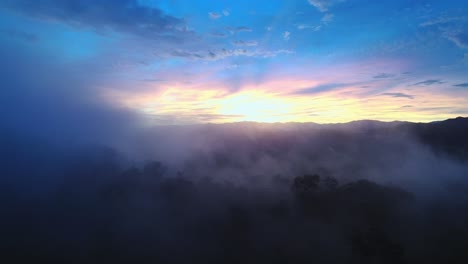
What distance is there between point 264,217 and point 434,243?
39.4 metres

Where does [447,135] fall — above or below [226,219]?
above

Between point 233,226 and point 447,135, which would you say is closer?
point 233,226

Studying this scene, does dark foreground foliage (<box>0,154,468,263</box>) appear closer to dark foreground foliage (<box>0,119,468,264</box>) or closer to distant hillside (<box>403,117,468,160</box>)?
dark foreground foliage (<box>0,119,468,264</box>)

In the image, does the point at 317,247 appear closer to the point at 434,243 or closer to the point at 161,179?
the point at 434,243

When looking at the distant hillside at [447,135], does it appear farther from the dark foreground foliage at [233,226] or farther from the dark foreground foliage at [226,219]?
the dark foreground foliage at [233,226]

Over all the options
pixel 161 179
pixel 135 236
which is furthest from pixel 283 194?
pixel 161 179

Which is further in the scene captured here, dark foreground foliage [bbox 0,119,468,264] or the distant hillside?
the distant hillside

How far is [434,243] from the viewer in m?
52.8

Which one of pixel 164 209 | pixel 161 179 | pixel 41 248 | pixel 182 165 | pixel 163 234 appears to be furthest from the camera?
pixel 182 165

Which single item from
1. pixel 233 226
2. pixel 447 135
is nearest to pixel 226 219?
pixel 233 226

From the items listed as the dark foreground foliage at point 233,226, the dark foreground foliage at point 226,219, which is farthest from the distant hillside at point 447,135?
the dark foreground foliage at point 233,226

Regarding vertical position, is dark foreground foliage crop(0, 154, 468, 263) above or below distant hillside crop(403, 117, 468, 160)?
below

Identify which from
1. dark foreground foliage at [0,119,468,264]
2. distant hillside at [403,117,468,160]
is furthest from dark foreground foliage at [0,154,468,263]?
distant hillside at [403,117,468,160]

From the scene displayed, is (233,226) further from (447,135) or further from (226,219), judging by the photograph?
(447,135)
